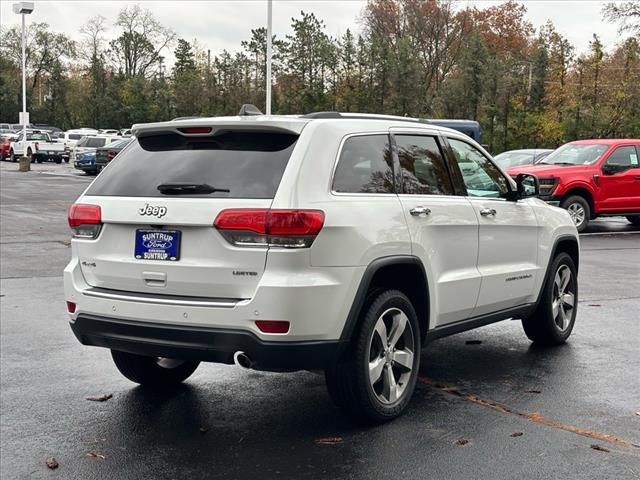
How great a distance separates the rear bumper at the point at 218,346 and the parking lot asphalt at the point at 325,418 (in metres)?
0.50

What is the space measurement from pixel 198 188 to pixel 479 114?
40432 mm

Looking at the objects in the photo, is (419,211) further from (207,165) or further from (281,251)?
(207,165)

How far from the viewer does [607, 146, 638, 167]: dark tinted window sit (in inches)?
707

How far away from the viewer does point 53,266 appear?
12.3m

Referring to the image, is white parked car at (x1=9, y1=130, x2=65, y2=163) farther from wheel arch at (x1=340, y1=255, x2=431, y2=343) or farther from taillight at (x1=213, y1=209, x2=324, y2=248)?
taillight at (x1=213, y1=209, x2=324, y2=248)

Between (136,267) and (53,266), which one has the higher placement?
(136,267)

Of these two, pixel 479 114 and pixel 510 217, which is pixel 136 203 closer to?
pixel 510 217

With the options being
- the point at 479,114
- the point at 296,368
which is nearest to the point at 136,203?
the point at 296,368

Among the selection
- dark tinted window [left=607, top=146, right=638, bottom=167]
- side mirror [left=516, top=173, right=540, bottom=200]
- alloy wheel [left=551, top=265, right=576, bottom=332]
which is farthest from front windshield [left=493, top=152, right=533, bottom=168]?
side mirror [left=516, top=173, right=540, bottom=200]

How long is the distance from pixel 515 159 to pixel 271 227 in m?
18.4

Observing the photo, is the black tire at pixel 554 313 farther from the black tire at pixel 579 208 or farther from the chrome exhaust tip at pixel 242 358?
the black tire at pixel 579 208

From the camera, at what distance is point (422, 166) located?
19.0 ft

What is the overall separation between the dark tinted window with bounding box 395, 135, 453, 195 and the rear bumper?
132 cm

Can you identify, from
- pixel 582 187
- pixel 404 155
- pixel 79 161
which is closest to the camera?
pixel 404 155
